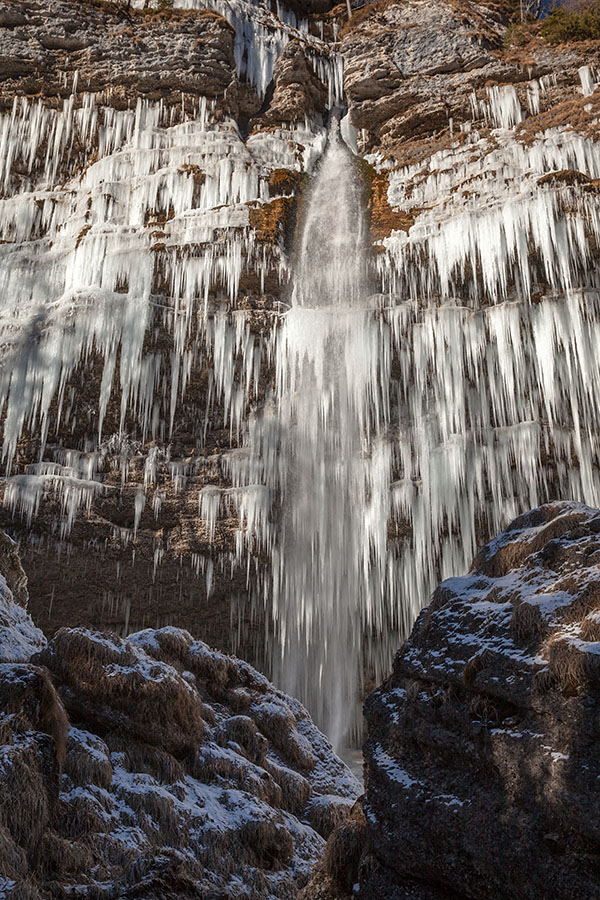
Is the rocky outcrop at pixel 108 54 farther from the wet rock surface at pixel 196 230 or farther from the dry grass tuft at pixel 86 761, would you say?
the dry grass tuft at pixel 86 761

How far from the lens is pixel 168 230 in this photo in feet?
52.6

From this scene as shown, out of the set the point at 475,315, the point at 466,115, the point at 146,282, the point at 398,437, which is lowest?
the point at 398,437

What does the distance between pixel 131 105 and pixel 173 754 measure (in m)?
18.0

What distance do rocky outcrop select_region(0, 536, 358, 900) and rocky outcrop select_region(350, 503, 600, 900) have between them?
5.08 ft

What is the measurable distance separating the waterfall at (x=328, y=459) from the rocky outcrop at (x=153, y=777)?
811 cm

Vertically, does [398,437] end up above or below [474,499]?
above

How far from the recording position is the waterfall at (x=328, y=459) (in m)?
16.0

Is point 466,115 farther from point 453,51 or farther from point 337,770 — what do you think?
point 337,770

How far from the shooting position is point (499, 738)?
4.12 m

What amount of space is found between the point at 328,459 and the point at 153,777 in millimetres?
10605

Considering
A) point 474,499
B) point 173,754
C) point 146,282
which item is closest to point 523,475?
point 474,499

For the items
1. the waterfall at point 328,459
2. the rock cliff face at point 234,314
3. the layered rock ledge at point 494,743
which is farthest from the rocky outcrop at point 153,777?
the rock cliff face at point 234,314

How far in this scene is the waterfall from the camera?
15961 mm

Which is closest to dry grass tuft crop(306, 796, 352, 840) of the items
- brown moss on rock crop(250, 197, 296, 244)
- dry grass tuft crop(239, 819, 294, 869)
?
dry grass tuft crop(239, 819, 294, 869)
